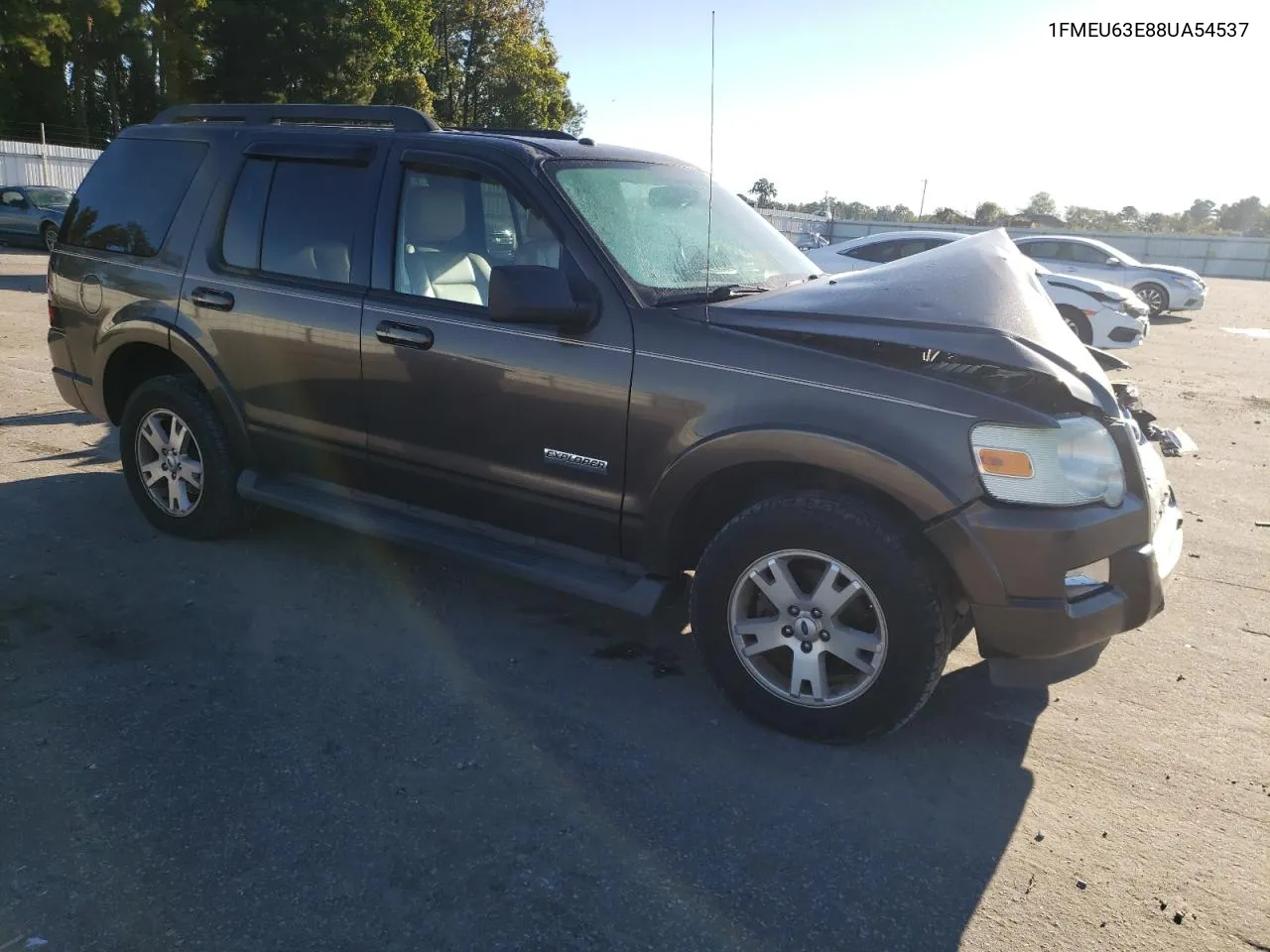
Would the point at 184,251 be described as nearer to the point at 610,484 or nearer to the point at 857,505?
the point at 610,484

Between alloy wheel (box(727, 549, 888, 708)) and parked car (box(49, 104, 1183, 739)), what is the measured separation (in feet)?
0.03

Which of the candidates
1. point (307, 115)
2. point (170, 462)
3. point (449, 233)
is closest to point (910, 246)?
point (307, 115)

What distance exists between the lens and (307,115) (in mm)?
4562

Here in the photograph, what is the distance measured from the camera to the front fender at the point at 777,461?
9.84 feet

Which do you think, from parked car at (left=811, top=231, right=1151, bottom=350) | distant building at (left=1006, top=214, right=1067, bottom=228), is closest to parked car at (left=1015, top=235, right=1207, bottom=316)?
parked car at (left=811, top=231, right=1151, bottom=350)

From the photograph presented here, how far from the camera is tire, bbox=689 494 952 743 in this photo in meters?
3.07

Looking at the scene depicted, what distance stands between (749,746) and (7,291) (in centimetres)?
1464

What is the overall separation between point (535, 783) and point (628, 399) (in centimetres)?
132

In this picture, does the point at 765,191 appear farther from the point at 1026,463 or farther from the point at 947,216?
A: the point at 1026,463

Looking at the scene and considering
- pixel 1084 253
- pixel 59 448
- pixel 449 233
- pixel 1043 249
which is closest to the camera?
pixel 449 233

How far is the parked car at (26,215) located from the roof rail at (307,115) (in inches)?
766

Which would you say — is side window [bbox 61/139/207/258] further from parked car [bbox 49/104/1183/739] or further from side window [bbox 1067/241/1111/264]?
side window [bbox 1067/241/1111/264]

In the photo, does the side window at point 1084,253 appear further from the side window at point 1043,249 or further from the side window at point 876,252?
the side window at point 876,252

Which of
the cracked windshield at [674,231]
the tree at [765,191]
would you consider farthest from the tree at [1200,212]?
the cracked windshield at [674,231]
